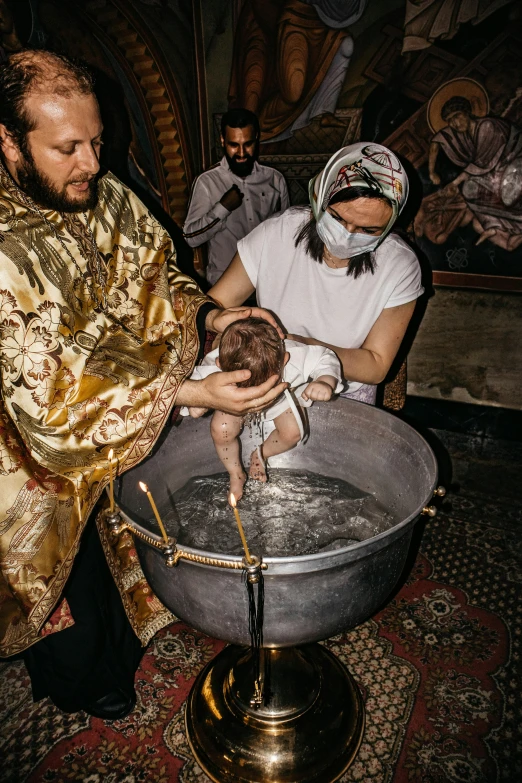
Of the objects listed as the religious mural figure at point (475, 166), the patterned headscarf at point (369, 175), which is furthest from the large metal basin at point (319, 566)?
the religious mural figure at point (475, 166)

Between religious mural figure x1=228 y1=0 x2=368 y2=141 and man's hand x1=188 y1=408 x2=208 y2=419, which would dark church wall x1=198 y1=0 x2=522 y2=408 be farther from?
man's hand x1=188 y1=408 x2=208 y2=419

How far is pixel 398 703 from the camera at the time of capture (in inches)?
81.5

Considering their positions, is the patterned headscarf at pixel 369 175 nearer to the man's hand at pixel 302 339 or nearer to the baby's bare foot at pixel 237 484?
the man's hand at pixel 302 339

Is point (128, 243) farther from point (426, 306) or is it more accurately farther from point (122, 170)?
point (426, 306)

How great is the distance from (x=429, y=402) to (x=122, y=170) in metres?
3.36

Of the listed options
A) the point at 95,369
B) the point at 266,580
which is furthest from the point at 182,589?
the point at 95,369

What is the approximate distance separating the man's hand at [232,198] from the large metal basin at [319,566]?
2.84 meters

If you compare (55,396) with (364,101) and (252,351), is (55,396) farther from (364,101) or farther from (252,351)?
(364,101)

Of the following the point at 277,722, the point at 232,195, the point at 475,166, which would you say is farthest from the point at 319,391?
the point at 232,195

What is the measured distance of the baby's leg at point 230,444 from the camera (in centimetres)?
202

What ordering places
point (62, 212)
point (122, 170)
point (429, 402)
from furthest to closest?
point (429, 402) < point (122, 170) < point (62, 212)

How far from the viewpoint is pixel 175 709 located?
208 centimetres

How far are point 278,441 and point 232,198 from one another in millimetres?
2853

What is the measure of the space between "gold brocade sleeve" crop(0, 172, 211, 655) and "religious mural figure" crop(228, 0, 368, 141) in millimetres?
2944
